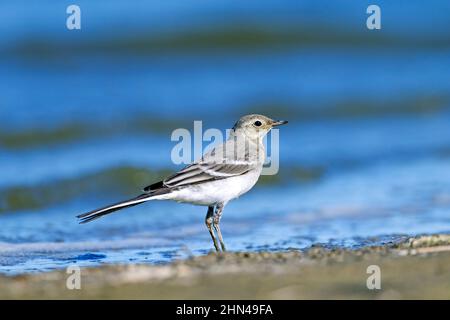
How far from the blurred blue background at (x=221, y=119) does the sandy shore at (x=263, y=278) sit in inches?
55.7

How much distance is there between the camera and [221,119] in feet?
62.4

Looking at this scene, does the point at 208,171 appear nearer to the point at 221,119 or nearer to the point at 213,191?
the point at 213,191

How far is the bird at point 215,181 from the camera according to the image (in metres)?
9.41

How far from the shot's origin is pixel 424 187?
13484 mm

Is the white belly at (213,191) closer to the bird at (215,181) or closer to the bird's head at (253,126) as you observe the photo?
the bird at (215,181)

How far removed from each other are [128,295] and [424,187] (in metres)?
7.69

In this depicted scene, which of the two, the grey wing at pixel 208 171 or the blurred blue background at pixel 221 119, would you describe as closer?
the grey wing at pixel 208 171

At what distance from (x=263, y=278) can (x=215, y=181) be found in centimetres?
267

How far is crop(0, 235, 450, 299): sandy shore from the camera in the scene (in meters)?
6.79

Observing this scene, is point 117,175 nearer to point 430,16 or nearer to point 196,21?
point 196,21

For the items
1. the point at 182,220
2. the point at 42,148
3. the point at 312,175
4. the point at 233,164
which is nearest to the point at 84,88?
the point at 42,148

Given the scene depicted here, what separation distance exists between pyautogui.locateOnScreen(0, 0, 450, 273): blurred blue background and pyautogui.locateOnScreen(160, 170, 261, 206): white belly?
2.11 feet

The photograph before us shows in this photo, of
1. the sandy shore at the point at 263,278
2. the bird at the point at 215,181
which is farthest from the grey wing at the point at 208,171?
the sandy shore at the point at 263,278

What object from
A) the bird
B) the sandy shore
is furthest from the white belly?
the sandy shore
